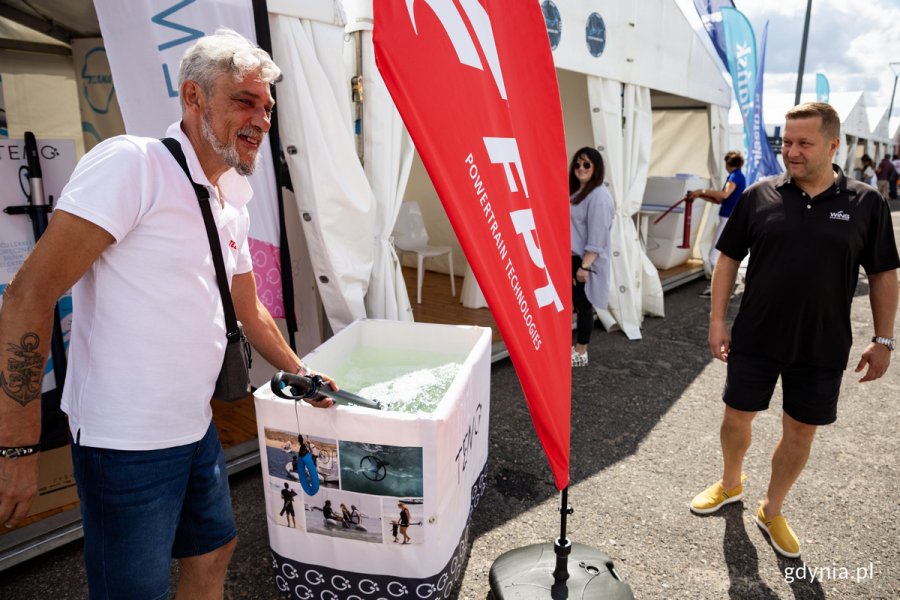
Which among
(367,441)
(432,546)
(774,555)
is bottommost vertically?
(774,555)

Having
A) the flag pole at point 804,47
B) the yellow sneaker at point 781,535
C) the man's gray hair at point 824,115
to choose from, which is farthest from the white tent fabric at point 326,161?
the flag pole at point 804,47

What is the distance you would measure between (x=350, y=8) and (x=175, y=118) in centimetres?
111

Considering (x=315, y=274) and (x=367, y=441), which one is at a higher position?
(x=315, y=274)

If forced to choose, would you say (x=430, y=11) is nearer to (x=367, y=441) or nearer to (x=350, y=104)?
(x=367, y=441)

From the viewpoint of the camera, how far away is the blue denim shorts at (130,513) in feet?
4.17

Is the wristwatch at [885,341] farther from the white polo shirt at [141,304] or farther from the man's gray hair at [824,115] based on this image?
the white polo shirt at [141,304]

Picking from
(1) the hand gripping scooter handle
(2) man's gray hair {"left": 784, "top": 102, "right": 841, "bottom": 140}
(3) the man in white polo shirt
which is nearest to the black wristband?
(3) the man in white polo shirt

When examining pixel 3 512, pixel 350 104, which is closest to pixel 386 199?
pixel 350 104

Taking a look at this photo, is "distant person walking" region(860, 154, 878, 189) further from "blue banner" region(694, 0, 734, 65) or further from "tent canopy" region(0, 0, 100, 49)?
"tent canopy" region(0, 0, 100, 49)

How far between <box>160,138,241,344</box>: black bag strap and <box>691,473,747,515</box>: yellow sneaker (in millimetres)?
2267

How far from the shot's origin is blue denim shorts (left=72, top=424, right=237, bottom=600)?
4.17 ft

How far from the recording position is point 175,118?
97.8 inches

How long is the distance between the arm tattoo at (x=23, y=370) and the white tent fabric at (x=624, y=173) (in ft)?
15.1

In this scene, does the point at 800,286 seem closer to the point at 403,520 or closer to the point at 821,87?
the point at 403,520
